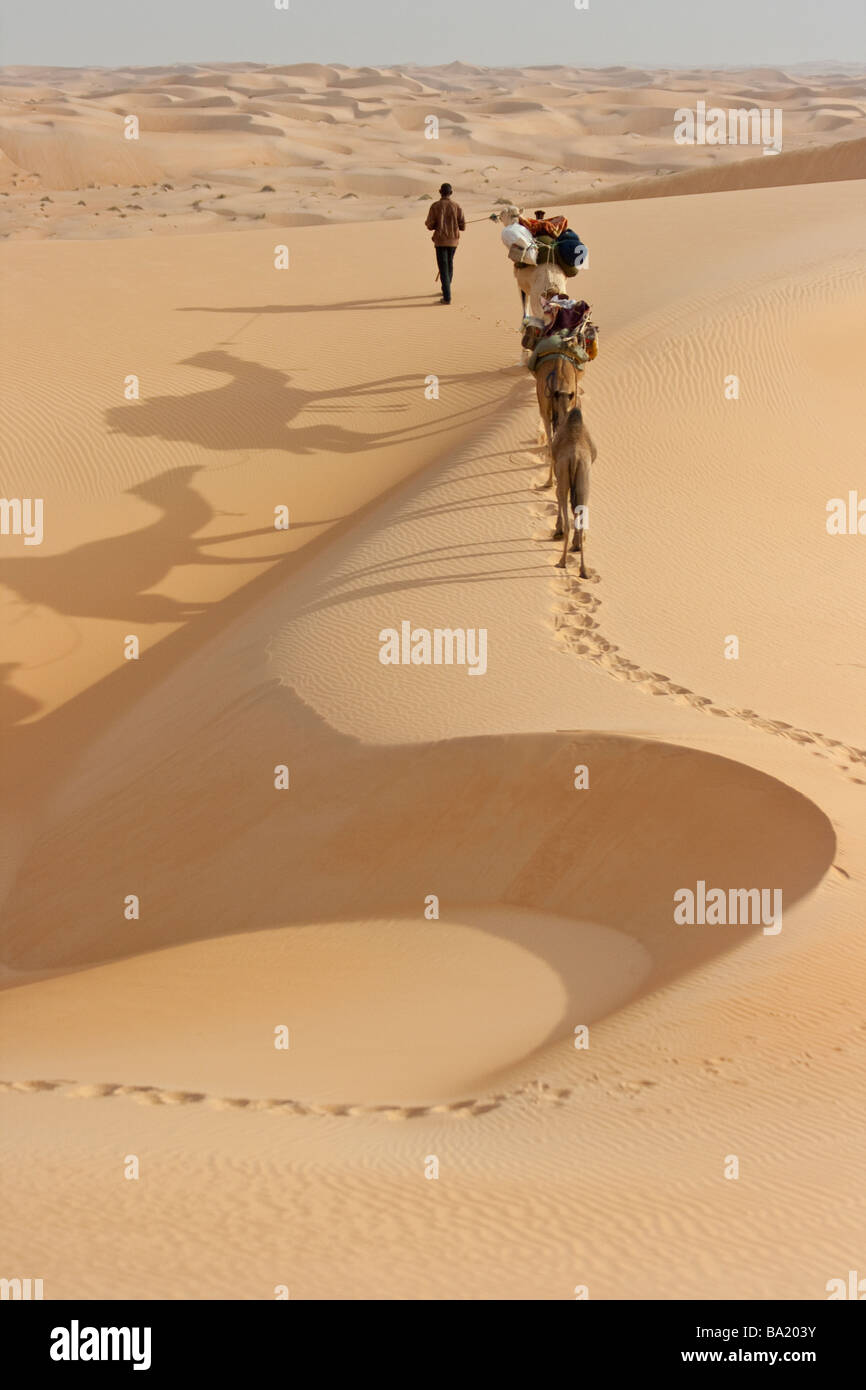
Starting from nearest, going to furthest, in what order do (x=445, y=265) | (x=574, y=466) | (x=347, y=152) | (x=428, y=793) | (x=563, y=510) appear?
1. (x=428, y=793)
2. (x=574, y=466)
3. (x=563, y=510)
4. (x=445, y=265)
5. (x=347, y=152)

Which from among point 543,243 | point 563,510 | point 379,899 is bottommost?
point 379,899

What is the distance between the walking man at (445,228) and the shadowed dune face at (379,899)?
1009 centimetres

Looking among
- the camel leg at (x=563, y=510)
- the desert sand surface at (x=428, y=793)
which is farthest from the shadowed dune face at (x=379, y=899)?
the camel leg at (x=563, y=510)

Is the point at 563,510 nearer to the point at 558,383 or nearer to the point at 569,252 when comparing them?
the point at 558,383

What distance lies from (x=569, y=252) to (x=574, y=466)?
141 inches

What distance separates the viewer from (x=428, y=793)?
9180mm

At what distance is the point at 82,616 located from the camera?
14.0 metres

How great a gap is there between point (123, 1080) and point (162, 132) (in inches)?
2512

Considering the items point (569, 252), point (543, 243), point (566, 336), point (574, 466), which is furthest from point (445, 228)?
point (574, 466)

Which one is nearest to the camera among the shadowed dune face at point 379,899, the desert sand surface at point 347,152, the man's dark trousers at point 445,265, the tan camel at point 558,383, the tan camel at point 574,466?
the shadowed dune face at point 379,899

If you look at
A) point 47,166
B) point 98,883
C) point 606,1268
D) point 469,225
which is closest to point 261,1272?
point 606,1268

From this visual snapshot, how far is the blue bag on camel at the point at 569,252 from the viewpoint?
1385 cm

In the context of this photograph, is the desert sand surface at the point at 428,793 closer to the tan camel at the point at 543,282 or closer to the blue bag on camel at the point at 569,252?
the tan camel at the point at 543,282
